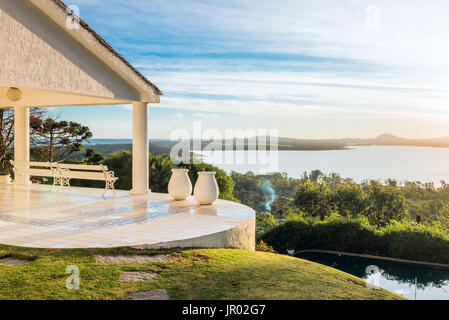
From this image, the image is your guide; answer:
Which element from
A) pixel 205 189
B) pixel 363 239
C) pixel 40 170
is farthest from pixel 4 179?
pixel 363 239

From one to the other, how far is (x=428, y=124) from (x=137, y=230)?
26581mm

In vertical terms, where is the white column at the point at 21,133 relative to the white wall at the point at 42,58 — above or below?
below

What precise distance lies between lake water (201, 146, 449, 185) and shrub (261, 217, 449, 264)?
878cm

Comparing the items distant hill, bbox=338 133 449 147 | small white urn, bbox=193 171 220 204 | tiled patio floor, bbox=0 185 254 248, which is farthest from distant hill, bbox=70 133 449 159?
small white urn, bbox=193 171 220 204

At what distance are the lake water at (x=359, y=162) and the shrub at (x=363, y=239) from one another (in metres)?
8.78

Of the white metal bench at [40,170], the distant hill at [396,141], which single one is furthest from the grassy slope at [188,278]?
the distant hill at [396,141]

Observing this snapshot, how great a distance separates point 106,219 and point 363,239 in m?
10.4

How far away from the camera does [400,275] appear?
12008mm

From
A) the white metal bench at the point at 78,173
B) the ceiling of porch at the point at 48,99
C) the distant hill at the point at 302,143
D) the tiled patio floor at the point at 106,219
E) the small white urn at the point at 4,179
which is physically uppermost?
the ceiling of porch at the point at 48,99

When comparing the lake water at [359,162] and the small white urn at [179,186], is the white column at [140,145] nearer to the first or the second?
the small white urn at [179,186]

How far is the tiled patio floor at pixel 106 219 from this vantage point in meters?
5.64

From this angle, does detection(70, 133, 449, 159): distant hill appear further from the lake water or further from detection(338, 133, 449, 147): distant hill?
the lake water

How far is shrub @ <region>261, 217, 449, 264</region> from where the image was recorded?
1299 centimetres
